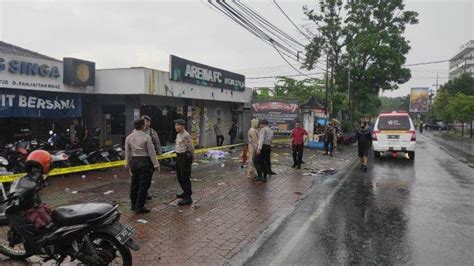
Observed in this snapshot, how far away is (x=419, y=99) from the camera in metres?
85.7

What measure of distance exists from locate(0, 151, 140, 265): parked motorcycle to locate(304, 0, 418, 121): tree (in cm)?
3742

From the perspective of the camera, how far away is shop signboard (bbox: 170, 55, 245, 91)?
17.6 m

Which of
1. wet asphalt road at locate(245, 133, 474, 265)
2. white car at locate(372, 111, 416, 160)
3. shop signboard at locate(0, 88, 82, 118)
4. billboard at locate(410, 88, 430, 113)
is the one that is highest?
billboard at locate(410, 88, 430, 113)

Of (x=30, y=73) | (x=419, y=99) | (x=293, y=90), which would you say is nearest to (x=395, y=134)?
(x=30, y=73)

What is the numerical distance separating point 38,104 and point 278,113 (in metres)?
13.2

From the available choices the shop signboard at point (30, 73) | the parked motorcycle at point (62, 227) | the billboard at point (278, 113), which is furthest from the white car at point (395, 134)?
the parked motorcycle at point (62, 227)

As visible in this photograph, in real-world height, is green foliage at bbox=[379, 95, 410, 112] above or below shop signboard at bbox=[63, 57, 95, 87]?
above

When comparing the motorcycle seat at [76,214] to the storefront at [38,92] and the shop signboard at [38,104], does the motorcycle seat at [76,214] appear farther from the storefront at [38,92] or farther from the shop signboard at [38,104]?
the shop signboard at [38,104]

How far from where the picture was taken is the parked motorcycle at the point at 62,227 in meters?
4.49

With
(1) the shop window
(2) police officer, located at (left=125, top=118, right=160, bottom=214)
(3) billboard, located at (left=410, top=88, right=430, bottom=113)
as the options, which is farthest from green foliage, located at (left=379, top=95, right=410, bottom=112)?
(2) police officer, located at (left=125, top=118, right=160, bottom=214)

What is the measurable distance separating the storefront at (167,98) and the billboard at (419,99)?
7028cm

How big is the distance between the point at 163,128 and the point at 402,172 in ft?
36.5

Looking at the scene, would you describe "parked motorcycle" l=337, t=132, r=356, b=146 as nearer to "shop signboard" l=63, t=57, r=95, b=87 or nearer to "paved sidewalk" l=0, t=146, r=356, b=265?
"paved sidewalk" l=0, t=146, r=356, b=265

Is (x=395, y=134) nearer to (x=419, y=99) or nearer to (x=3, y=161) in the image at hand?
(x=3, y=161)
